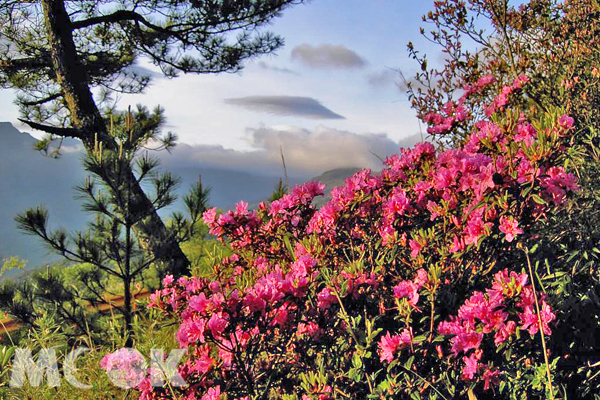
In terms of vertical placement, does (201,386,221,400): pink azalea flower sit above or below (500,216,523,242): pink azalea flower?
below

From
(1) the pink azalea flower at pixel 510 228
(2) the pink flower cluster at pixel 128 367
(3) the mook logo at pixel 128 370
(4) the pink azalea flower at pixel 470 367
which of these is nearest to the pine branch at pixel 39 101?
(3) the mook logo at pixel 128 370

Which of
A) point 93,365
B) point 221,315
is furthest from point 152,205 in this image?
point 221,315

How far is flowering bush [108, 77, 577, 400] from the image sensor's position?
66.1 inches

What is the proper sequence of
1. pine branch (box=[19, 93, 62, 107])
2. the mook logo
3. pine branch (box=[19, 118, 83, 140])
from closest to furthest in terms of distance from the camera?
the mook logo, pine branch (box=[19, 118, 83, 140]), pine branch (box=[19, 93, 62, 107])

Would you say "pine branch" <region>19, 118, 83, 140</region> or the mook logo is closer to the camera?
the mook logo

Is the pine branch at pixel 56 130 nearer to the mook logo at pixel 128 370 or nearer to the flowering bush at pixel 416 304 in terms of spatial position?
the mook logo at pixel 128 370

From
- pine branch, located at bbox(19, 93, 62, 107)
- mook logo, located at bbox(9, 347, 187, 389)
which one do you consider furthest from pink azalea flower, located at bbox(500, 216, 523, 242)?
pine branch, located at bbox(19, 93, 62, 107)

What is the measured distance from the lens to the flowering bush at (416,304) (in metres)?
1.68

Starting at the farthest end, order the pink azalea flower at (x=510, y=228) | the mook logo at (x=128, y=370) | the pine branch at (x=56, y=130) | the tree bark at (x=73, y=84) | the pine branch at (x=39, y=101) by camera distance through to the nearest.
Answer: the pine branch at (x=39, y=101) → the pine branch at (x=56, y=130) → the tree bark at (x=73, y=84) → the mook logo at (x=128, y=370) → the pink azalea flower at (x=510, y=228)

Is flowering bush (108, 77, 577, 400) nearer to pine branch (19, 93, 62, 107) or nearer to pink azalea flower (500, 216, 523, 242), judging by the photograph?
pink azalea flower (500, 216, 523, 242)

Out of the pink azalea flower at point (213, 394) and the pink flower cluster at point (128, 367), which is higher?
the pink flower cluster at point (128, 367)

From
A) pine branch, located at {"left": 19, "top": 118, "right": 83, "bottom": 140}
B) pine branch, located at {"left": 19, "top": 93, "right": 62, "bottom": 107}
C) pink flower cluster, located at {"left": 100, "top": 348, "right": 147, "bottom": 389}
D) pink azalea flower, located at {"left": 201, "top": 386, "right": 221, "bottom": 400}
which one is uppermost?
pine branch, located at {"left": 19, "top": 93, "right": 62, "bottom": 107}

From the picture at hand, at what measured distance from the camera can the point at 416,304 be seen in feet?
6.22

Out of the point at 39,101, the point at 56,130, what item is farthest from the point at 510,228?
the point at 39,101
